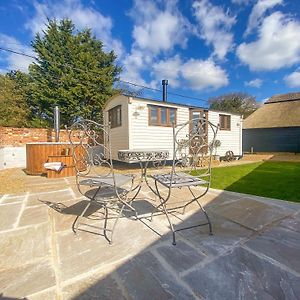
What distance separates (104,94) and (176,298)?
53.2 feet

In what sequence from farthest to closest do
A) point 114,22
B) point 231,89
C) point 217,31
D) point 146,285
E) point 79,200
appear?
point 231,89 < point 217,31 < point 114,22 < point 79,200 < point 146,285

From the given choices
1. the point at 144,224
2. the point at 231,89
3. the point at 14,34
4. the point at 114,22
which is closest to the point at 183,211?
the point at 144,224

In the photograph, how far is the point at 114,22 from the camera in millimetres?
12078

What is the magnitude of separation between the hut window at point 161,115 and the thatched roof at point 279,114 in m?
12.7

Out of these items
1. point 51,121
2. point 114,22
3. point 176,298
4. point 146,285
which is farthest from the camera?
point 51,121

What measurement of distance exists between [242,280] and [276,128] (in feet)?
62.9

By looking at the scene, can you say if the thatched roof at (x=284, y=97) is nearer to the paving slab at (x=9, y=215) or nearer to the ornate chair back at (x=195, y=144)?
the ornate chair back at (x=195, y=144)

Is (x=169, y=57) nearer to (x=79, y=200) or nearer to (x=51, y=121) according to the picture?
(x=51, y=121)

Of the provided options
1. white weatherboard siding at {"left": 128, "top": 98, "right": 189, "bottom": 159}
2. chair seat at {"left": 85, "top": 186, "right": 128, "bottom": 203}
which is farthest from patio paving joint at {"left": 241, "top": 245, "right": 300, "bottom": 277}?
white weatherboard siding at {"left": 128, "top": 98, "right": 189, "bottom": 159}

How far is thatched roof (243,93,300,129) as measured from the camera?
54.7 feet

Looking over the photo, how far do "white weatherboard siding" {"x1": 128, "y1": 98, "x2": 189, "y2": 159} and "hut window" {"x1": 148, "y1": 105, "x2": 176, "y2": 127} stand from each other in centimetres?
16

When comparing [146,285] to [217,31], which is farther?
[217,31]

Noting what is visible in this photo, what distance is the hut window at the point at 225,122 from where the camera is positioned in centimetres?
1110

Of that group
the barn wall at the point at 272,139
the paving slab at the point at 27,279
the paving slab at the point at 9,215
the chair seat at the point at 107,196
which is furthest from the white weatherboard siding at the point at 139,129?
the barn wall at the point at 272,139
